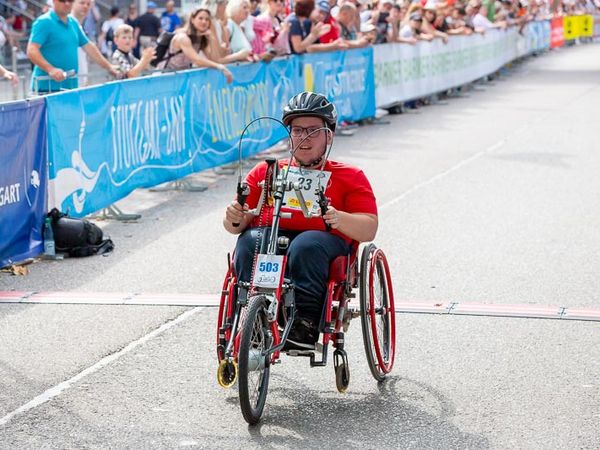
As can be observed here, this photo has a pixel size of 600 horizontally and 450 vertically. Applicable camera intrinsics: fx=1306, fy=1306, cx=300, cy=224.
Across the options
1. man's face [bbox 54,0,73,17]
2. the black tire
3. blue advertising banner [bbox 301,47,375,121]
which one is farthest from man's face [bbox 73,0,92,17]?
the black tire

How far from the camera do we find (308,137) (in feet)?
20.9

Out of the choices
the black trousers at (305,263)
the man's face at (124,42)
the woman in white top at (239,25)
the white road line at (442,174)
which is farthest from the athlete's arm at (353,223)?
the woman in white top at (239,25)

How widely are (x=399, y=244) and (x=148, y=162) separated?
135 inches

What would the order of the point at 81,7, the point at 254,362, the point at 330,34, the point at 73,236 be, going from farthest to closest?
1. the point at 330,34
2. the point at 81,7
3. the point at 73,236
4. the point at 254,362

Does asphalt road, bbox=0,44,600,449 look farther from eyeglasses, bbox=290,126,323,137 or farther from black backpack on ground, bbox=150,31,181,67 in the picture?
black backpack on ground, bbox=150,31,181,67

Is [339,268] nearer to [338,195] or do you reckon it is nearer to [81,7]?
[338,195]

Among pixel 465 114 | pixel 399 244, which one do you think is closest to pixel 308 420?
pixel 399 244

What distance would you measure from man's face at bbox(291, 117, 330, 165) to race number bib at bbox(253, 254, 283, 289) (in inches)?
27.3

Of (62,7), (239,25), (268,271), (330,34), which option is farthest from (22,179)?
(330,34)

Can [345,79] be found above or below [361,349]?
below

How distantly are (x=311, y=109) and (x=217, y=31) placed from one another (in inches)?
370

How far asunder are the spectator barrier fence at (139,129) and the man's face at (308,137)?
4.04 m

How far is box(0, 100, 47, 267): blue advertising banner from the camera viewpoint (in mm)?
9844

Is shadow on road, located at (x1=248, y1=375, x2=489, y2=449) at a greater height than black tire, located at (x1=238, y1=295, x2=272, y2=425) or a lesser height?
lesser
